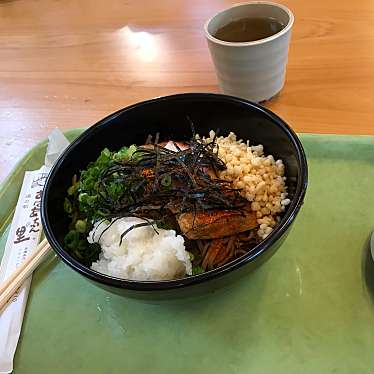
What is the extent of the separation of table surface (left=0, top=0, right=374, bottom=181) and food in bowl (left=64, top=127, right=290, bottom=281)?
367mm

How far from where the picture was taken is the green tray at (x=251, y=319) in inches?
31.5

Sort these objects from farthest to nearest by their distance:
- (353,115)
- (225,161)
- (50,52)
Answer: (50,52), (353,115), (225,161)

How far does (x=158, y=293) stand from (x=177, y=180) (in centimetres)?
28

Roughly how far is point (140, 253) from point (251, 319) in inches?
9.7

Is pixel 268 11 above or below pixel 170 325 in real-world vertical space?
above

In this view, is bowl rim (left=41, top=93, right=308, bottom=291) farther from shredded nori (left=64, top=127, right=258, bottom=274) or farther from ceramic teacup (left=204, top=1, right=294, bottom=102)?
ceramic teacup (left=204, top=1, right=294, bottom=102)

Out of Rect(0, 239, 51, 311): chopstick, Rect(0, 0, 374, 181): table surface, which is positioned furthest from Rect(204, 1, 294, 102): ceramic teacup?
Rect(0, 239, 51, 311): chopstick

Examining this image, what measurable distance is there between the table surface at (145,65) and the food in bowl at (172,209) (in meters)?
0.37

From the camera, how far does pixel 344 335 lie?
802 millimetres

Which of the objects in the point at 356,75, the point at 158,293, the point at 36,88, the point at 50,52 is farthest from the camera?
the point at 50,52

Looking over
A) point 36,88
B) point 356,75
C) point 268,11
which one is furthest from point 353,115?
point 36,88

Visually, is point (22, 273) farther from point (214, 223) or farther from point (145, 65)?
point (145, 65)

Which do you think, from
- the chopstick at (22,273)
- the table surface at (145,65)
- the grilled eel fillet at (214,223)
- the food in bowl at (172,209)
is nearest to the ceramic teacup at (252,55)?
the table surface at (145,65)

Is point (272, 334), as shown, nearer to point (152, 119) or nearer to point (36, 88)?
point (152, 119)
